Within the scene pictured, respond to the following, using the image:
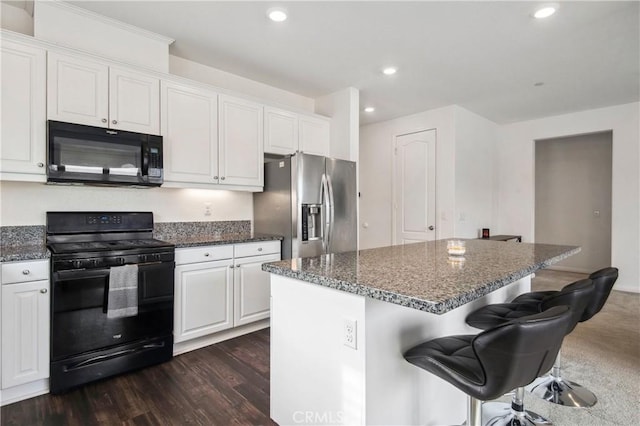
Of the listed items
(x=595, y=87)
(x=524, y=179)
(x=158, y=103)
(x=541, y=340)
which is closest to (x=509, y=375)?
(x=541, y=340)

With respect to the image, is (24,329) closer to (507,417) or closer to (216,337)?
(216,337)

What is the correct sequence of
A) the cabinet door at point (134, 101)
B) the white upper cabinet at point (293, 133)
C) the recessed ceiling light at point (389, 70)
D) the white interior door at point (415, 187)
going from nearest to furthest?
the cabinet door at point (134, 101), the recessed ceiling light at point (389, 70), the white upper cabinet at point (293, 133), the white interior door at point (415, 187)

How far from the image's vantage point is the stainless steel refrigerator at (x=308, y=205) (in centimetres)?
→ 333

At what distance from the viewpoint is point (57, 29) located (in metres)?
2.46

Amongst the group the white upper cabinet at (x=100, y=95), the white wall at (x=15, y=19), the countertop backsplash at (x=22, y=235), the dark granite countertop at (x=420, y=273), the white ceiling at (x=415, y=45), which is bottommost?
the dark granite countertop at (x=420, y=273)

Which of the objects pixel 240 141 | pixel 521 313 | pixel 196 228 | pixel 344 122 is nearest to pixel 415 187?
pixel 344 122

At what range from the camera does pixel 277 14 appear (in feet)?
8.29

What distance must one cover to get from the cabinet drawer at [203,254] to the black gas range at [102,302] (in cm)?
13

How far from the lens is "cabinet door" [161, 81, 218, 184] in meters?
2.89

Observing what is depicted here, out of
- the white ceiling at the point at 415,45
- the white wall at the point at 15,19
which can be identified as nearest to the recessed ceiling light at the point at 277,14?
the white ceiling at the point at 415,45

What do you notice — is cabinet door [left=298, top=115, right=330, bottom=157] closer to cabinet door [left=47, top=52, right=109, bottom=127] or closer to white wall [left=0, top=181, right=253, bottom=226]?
white wall [left=0, top=181, right=253, bottom=226]

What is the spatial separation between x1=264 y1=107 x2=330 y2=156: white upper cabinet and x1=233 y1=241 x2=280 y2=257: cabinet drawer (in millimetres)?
1018

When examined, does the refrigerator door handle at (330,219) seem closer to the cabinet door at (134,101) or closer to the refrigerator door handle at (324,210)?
the refrigerator door handle at (324,210)

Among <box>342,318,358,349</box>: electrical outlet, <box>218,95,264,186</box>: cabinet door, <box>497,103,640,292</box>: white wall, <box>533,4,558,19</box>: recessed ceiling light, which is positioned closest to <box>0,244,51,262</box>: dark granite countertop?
<box>218,95,264,186</box>: cabinet door
